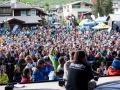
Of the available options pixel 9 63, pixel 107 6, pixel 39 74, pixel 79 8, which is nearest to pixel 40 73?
pixel 39 74

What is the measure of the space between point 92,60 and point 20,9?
4796 cm

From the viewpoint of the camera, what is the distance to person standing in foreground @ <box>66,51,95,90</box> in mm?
4973

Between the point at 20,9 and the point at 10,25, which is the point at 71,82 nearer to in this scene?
the point at 10,25

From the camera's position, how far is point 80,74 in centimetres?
496

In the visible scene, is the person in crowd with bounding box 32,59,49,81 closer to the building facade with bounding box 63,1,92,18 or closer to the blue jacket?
the blue jacket

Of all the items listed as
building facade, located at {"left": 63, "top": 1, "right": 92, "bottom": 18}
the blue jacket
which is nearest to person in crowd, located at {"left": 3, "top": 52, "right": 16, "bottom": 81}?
the blue jacket

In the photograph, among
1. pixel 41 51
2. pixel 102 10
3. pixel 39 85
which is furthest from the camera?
pixel 102 10

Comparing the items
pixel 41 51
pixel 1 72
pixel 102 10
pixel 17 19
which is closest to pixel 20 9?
pixel 17 19

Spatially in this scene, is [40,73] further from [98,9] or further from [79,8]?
[79,8]

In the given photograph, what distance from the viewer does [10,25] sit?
4900 cm

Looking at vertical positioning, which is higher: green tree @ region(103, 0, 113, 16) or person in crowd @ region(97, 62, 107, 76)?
green tree @ region(103, 0, 113, 16)

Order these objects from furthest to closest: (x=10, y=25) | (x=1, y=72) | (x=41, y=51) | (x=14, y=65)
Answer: (x=10, y=25) < (x=41, y=51) < (x=14, y=65) < (x=1, y=72)

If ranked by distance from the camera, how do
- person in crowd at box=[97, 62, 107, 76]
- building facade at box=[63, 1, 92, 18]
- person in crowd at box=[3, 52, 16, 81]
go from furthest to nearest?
building facade at box=[63, 1, 92, 18] → person in crowd at box=[3, 52, 16, 81] → person in crowd at box=[97, 62, 107, 76]

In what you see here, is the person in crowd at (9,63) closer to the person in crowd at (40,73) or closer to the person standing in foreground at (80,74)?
the person in crowd at (40,73)
